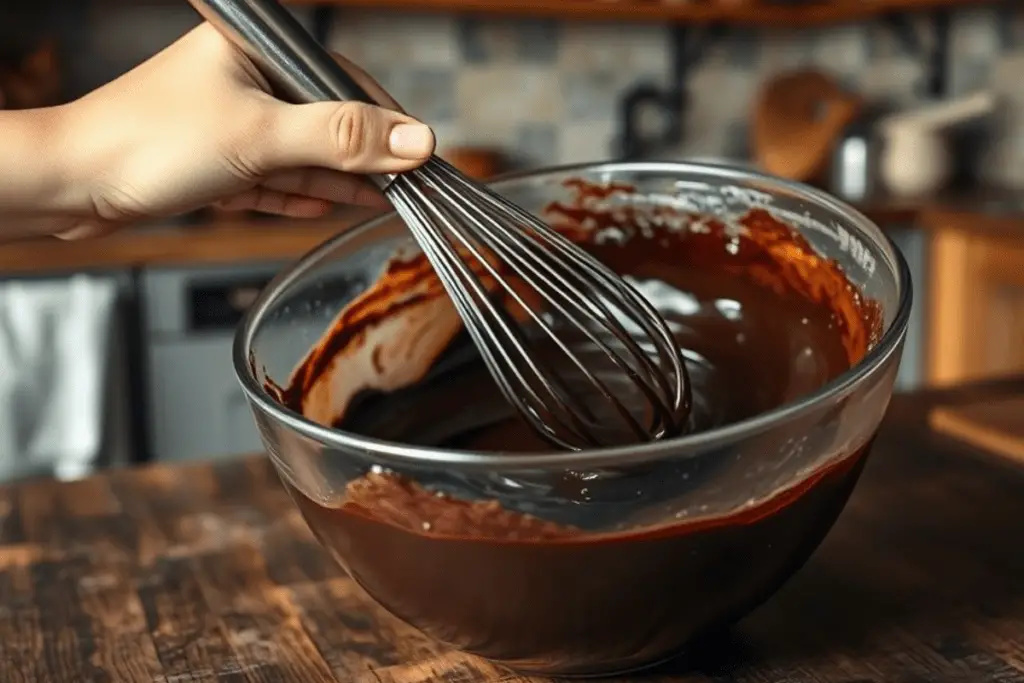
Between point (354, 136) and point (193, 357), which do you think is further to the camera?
point (193, 357)

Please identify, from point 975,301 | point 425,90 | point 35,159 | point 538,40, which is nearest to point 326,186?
point 35,159

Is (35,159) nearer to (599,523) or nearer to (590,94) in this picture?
(599,523)

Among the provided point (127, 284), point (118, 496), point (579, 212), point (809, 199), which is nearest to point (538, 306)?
point (579, 212)

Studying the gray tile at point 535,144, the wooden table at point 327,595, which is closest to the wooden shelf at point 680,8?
the gray tile at point 535,144

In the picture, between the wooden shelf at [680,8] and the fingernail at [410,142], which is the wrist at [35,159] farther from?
the wooden shelf at [680,8]

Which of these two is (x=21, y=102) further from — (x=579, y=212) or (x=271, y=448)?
(x=271, y=448)

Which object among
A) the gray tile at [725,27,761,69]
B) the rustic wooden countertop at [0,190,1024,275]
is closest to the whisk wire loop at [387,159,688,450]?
the rustic wooden countertop at [0,190,1024,275]
